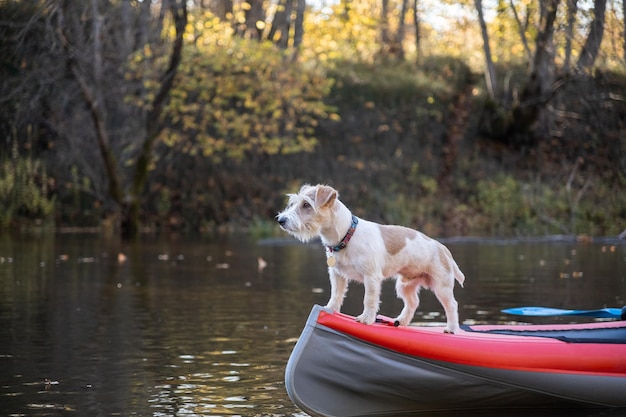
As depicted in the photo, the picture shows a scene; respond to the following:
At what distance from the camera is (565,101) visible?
29922mm

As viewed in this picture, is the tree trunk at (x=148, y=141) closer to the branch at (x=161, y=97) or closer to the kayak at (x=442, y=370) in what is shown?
the branch at (x=161, y=97)

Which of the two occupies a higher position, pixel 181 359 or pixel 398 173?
pixel 398 173

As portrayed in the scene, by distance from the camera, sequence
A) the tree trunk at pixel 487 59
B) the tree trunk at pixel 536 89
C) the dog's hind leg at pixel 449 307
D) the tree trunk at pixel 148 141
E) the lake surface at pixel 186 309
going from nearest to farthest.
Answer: the dog's hind leg at pixel 449 307, the lake surface at pixel 186 309, the tree trunk at pixel 148 141, the tree trunk at pixel 536 89, the tree trunk at pixel 487 59

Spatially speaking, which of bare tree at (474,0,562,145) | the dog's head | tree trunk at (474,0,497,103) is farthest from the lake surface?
tree trunk at (474,0,497,103)

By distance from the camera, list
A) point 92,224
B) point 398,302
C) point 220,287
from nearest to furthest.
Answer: point 398,302
point 220,287
point 92,224

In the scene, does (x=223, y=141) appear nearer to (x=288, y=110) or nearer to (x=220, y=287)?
(x=288, y=110)

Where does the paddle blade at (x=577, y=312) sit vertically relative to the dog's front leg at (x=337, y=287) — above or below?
below

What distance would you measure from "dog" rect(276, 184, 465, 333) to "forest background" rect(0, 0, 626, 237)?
17.7m

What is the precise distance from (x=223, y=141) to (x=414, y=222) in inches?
227

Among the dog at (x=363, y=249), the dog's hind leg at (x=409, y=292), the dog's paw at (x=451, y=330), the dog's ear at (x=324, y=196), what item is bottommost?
the dog's paw at (x=451, y=330)

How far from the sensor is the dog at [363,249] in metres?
6.66

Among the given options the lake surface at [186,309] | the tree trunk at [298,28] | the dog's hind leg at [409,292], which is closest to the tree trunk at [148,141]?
the lake surface at [186,309]

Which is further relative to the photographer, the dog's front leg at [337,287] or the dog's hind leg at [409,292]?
the dog's hind leg at [409,292]

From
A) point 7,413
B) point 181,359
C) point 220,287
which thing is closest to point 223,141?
point 220,287
